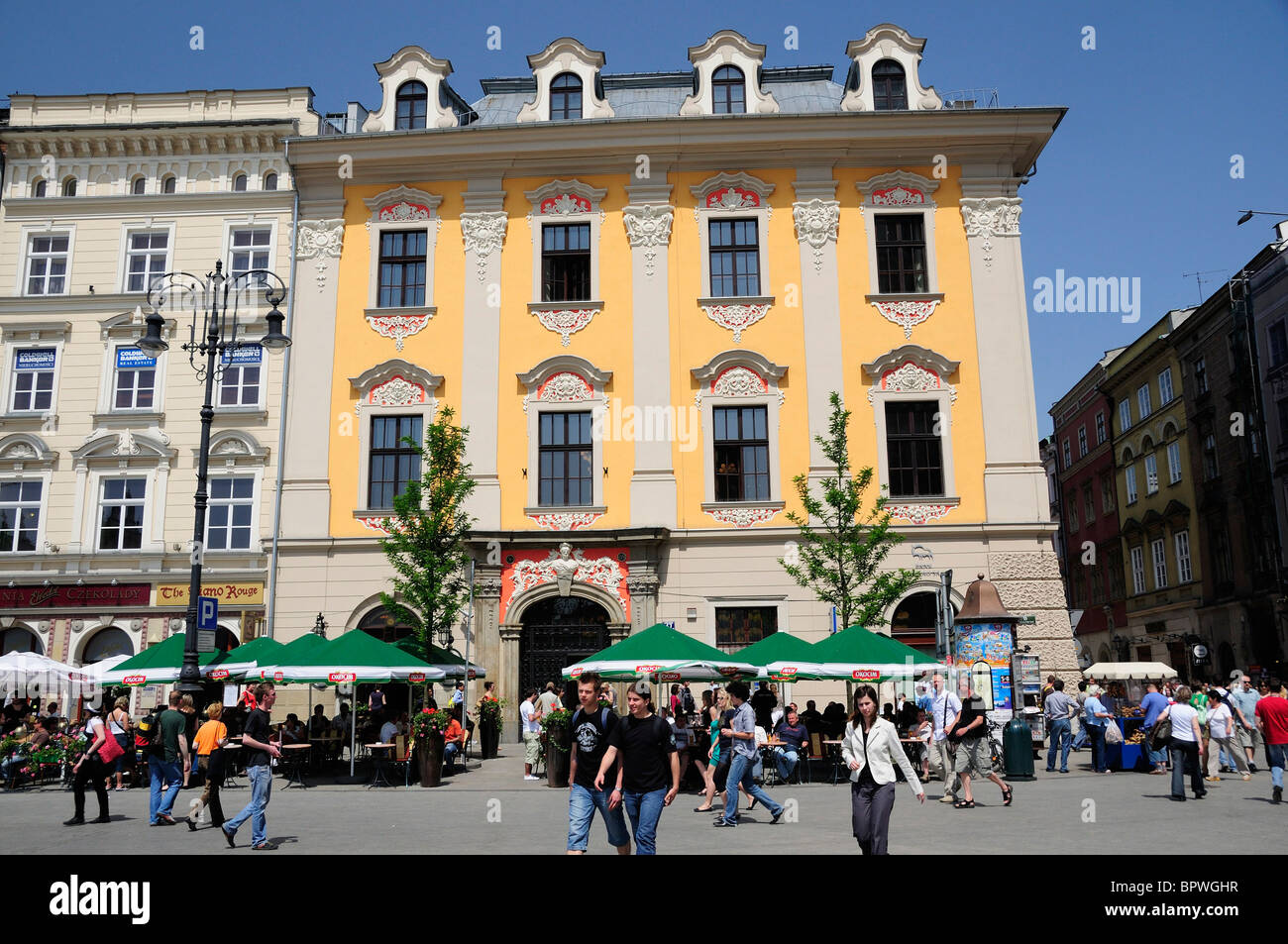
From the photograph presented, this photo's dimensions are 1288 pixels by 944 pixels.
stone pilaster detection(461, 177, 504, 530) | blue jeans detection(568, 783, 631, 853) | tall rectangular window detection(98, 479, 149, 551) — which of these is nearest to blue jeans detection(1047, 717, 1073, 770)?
stone pilaster detection(461, 177, 504, 530)

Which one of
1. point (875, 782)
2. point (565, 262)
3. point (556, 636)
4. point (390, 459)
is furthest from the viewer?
point (565, 262)

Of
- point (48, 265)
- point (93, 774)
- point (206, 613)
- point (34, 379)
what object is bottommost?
point (93, 774)

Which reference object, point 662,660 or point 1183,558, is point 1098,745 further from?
point 1183,558

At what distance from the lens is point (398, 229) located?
98.9ft

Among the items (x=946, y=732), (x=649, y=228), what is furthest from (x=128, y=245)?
(x=946, y=732)

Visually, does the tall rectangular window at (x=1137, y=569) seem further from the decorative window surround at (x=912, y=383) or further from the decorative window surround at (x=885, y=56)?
the decorative window surround at (x=885, y=56)

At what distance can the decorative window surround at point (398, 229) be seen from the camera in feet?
97.0

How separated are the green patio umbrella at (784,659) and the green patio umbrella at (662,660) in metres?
0.23

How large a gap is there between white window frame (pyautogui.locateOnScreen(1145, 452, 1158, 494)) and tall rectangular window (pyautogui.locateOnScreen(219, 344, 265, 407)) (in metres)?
41.2

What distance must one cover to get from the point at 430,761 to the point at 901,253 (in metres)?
18.5

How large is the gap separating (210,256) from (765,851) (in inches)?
1020

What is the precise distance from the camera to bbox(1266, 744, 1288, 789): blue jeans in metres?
15.9

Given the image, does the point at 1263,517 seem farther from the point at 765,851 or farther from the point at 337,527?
the point at 765,851

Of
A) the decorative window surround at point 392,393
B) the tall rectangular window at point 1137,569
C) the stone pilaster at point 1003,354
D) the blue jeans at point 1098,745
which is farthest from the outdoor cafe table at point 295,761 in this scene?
the tall rectangular window at point 1137,569
